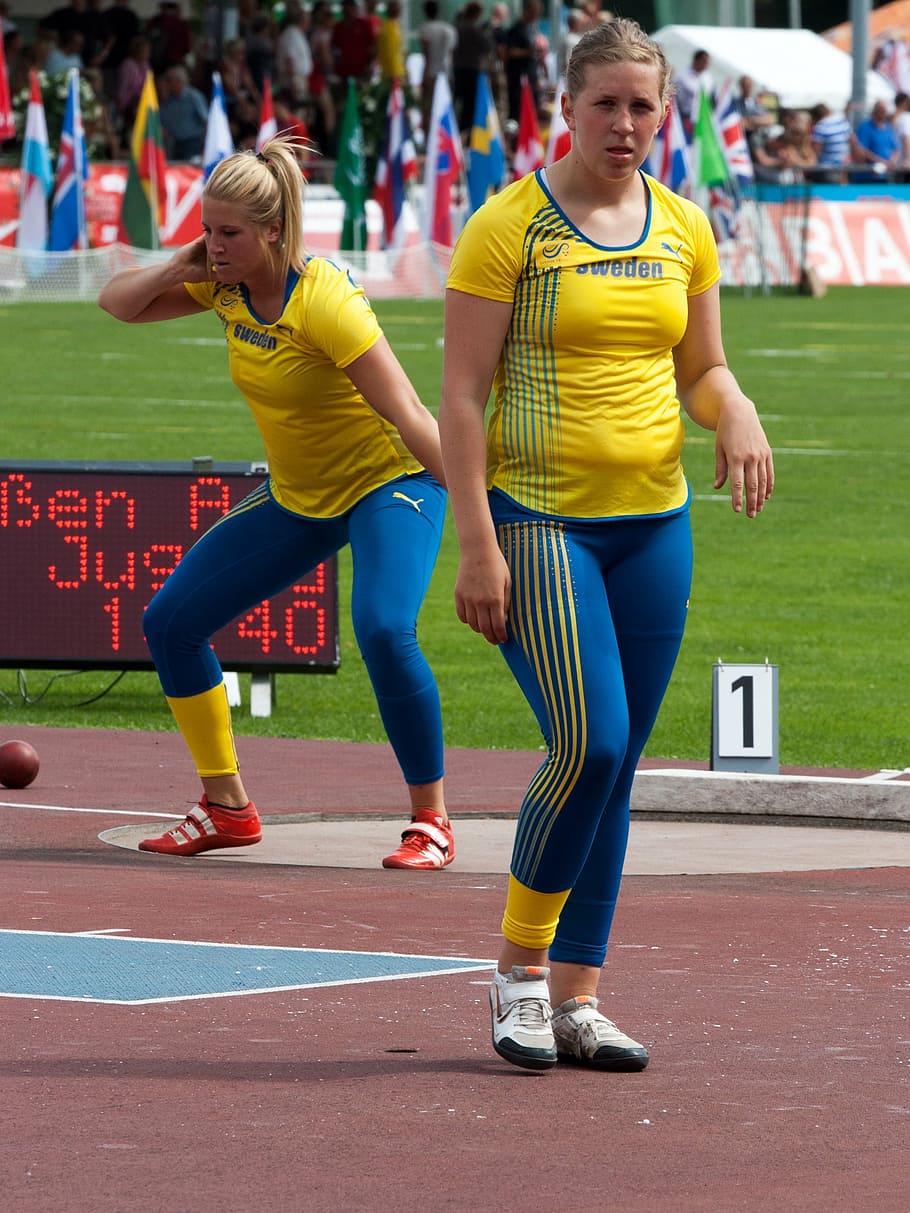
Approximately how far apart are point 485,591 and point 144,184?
31728 mm

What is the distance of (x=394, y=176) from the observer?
38906mm

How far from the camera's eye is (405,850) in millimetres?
8227

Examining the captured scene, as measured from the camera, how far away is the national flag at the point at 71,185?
117ft

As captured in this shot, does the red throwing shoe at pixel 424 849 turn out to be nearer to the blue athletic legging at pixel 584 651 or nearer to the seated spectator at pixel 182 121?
the blue athletic legging at pixel 584 651

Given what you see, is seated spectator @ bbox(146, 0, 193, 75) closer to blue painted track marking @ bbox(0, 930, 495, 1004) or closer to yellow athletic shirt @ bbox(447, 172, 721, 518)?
blue painted track marking @ bbox(0, 930, 495, 1004)

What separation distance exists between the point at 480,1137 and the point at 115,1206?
76cm

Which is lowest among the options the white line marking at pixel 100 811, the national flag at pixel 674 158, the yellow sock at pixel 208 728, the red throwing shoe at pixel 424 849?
the white line marking at pixel 100 811

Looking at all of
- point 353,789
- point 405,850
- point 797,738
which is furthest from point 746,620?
point 405,850

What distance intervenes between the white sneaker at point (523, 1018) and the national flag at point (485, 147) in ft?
114

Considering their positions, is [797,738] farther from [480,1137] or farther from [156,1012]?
[480,1137]

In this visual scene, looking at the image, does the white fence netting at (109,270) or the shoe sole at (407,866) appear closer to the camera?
the shoe sole at (407,866)

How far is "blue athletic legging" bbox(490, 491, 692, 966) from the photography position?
17.7 ft

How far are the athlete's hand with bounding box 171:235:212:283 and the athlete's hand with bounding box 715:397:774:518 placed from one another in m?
Result: 2.68

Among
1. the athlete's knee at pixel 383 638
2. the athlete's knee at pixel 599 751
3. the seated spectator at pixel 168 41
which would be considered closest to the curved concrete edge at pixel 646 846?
the athlete's knee at pixel 383 638
